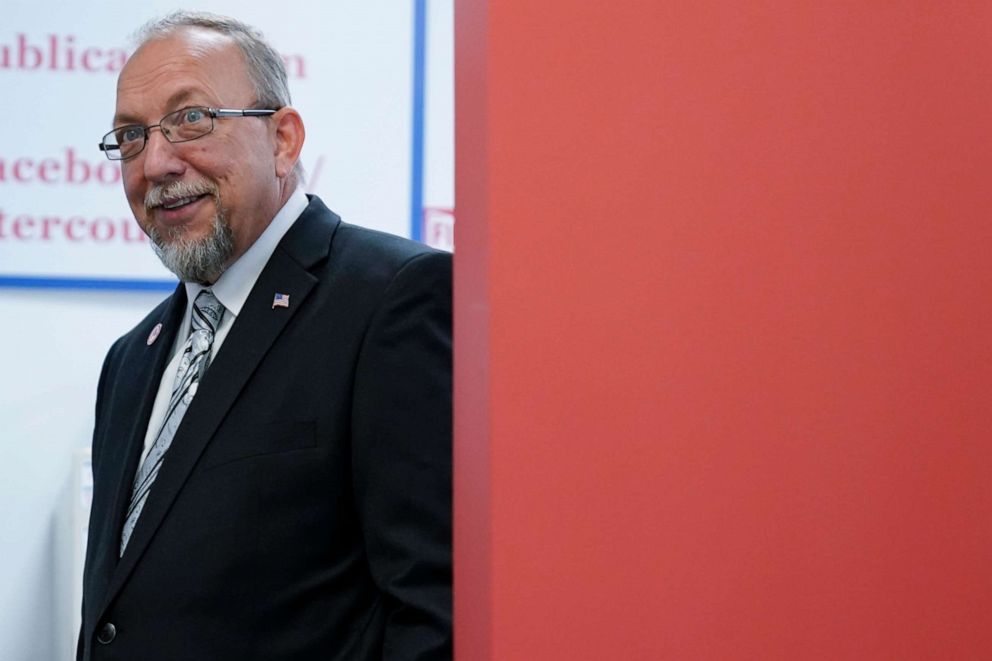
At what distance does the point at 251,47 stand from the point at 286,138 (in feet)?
0.43

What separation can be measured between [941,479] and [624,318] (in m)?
0.23

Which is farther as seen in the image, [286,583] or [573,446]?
[286,583]

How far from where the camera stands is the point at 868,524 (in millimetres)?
749

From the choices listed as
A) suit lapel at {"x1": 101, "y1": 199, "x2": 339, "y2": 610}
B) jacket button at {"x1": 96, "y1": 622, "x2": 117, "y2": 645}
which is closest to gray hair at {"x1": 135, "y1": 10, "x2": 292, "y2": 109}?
suit lapel at {"x1": 101, "y1": 199, "x2": 339, "y2": 610}

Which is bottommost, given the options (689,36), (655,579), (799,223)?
→ (655,579)

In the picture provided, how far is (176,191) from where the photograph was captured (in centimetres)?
150

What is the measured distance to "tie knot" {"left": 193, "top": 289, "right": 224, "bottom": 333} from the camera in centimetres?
150

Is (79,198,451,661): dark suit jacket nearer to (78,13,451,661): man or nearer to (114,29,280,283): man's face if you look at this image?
(78,13,451,661): man

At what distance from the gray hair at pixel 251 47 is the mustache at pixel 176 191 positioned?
5.5 inches

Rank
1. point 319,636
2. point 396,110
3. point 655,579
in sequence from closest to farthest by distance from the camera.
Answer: point 655,579 < point 319,636 < point 396,110

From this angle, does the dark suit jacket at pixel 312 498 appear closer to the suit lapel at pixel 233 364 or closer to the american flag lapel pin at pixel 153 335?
the suit lapel at pixel 233 364

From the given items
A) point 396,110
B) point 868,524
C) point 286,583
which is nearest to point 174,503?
point 286,583

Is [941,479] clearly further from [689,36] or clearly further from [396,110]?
[396,110]

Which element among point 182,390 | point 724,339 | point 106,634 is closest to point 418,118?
point 182,390
